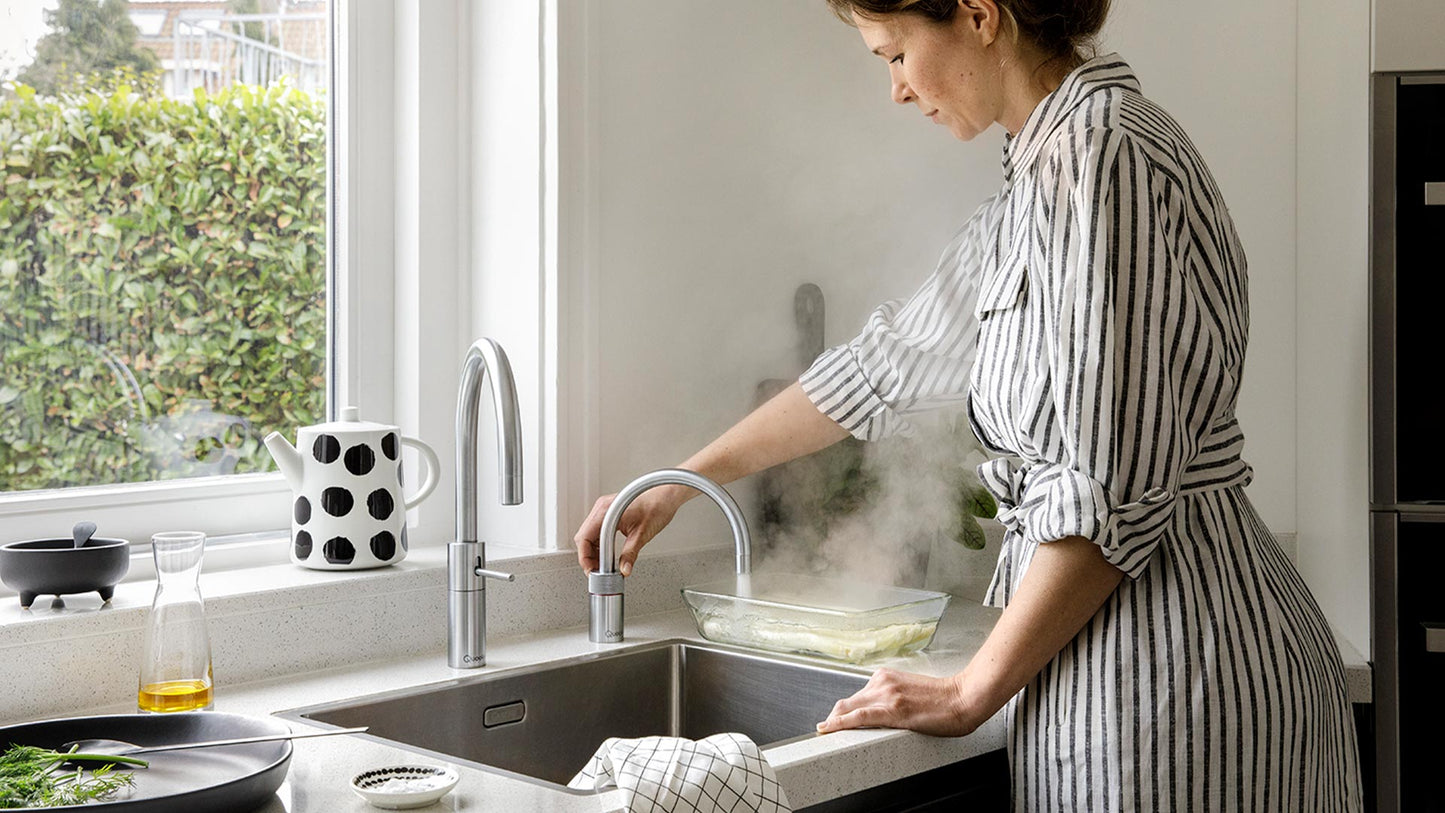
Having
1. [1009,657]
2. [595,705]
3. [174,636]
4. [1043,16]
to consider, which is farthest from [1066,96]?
[174,636]

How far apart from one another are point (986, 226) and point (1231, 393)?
0.47 m

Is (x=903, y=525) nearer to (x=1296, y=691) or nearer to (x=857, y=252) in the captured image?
(x=857, y=252)

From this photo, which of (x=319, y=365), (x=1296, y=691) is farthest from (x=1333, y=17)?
(x=319, y=365)

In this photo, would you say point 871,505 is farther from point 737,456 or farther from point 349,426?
point 349,426

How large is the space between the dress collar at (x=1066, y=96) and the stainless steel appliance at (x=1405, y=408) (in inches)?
28.8

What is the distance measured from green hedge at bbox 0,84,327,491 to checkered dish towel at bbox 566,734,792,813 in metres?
0.83

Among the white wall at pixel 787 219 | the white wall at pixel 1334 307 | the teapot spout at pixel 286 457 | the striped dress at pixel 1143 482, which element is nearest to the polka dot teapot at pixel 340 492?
the teapot spout at pixel 286 457

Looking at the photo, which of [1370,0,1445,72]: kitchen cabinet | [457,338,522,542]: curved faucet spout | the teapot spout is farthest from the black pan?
[1370,0,1445,72]: kitchen cabinet

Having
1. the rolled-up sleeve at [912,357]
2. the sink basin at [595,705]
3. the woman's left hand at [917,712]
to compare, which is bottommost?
the sink basin at [595,705]

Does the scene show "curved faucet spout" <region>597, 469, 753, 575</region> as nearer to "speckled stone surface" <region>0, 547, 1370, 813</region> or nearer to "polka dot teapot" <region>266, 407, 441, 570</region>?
"speckled stone surface" <region>0, 547, 1370, 813</region>

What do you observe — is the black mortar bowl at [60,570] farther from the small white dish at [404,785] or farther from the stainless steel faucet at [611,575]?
the stainless steel faucet at [611,575]

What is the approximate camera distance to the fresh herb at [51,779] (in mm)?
952

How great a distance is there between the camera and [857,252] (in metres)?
2.31

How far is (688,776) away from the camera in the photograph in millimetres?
1140
